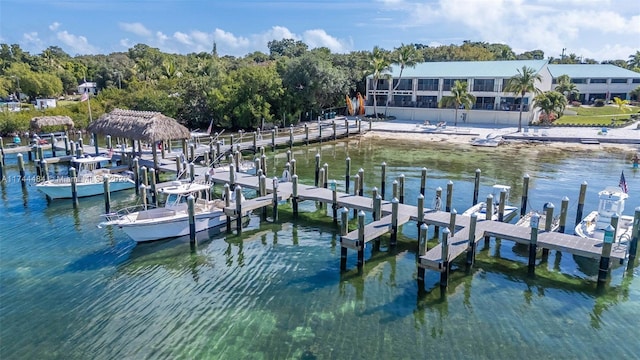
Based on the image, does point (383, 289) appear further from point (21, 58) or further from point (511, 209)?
point (21, 58)

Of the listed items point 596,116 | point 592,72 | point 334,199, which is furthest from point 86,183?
point 592,72

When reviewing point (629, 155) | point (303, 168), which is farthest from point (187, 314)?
point (629, 155)

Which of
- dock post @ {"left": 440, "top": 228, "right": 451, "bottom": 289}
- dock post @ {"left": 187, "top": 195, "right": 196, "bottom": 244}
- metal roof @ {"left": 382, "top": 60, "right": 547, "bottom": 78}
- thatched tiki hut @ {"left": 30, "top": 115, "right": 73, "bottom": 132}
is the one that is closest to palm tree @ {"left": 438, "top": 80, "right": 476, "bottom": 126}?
metal roof @ {"left": 382, "top": 60, "right": 547, "bottom": 78}

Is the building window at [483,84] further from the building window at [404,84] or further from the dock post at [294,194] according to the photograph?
the dock post at [294,194]

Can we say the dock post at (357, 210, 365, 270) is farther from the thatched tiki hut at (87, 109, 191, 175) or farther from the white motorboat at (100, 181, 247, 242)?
the thatched tiki hut at (87, 109, 191, 175)

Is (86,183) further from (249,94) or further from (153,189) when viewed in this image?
(249,94)

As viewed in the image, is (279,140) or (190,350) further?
(279,140)

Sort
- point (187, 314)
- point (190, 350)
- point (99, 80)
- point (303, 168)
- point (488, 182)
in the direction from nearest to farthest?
point (190, 350) < point (187, 314) < point (488, 182) < point (303, 168) < point (99, 80)

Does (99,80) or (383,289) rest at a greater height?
(99,80)
